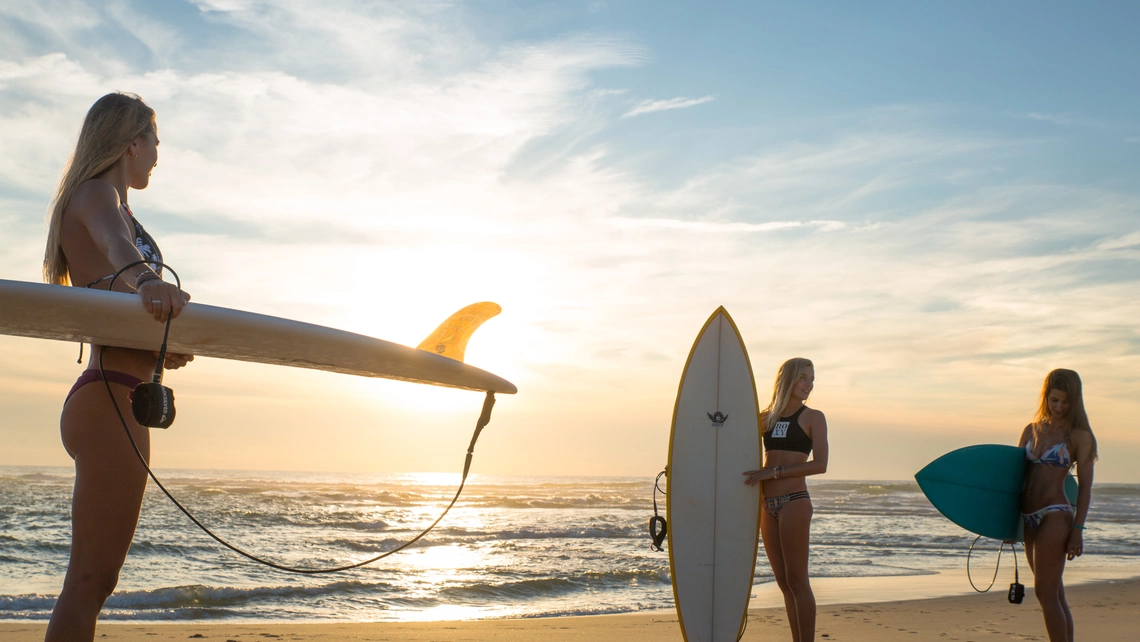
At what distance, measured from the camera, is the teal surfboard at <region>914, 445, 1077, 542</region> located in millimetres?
4172

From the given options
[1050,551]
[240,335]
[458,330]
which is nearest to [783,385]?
[1050,551]

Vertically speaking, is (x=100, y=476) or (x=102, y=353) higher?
(x=102, y=353)

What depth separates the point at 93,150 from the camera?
1.81 m

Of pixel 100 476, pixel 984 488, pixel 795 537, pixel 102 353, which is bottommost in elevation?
pixel 795 537

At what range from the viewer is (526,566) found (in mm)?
8914

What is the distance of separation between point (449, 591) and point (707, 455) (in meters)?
3.98

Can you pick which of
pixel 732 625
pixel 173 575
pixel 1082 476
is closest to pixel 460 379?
pixel 732 625

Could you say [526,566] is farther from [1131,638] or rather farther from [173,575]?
[1131,638]

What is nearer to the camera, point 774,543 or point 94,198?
point 94,198

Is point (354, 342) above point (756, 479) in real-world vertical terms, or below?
above

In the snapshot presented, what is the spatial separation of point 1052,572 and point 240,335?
3586mm

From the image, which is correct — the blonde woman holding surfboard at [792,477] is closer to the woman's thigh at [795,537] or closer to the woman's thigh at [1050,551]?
the woman's thigh at [795,537]

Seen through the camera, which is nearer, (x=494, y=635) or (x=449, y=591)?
(x=494, y=635)

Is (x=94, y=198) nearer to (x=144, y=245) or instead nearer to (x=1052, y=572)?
(x=144, y=245)
